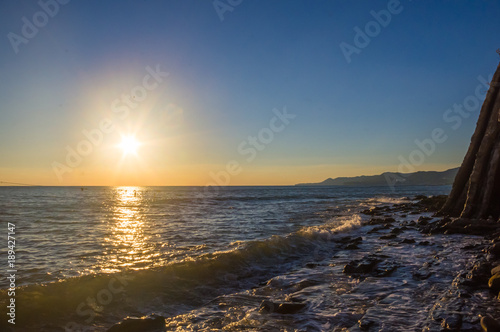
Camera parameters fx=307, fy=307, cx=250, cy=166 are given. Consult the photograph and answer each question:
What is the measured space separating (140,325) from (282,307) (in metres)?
3.29

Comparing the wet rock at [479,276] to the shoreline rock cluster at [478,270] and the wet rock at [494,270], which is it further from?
the wet rock at [494,270]

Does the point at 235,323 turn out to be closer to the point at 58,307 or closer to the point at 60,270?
the point at 58,307

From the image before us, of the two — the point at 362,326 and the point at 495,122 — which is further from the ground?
the point at 495,122

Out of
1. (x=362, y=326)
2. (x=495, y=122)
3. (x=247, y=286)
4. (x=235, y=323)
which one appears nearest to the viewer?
(x=362, y=326)

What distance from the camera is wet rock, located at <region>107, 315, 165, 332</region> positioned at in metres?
6.69

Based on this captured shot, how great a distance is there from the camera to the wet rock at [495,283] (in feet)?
24.2

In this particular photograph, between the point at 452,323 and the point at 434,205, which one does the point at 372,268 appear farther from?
the point at 434,205

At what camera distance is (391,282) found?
30.5 feet

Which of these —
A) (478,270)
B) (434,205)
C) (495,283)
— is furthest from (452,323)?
(434,205)

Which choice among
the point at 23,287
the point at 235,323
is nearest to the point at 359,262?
the point at 235,323

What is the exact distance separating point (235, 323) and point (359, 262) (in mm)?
6592

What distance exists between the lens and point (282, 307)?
7.50 m

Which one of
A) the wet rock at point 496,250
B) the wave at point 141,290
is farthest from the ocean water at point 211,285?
the wet rock at point 496,250

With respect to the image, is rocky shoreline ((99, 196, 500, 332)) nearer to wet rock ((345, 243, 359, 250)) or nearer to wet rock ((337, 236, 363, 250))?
wet rock ((345, 243, 359, 250))
